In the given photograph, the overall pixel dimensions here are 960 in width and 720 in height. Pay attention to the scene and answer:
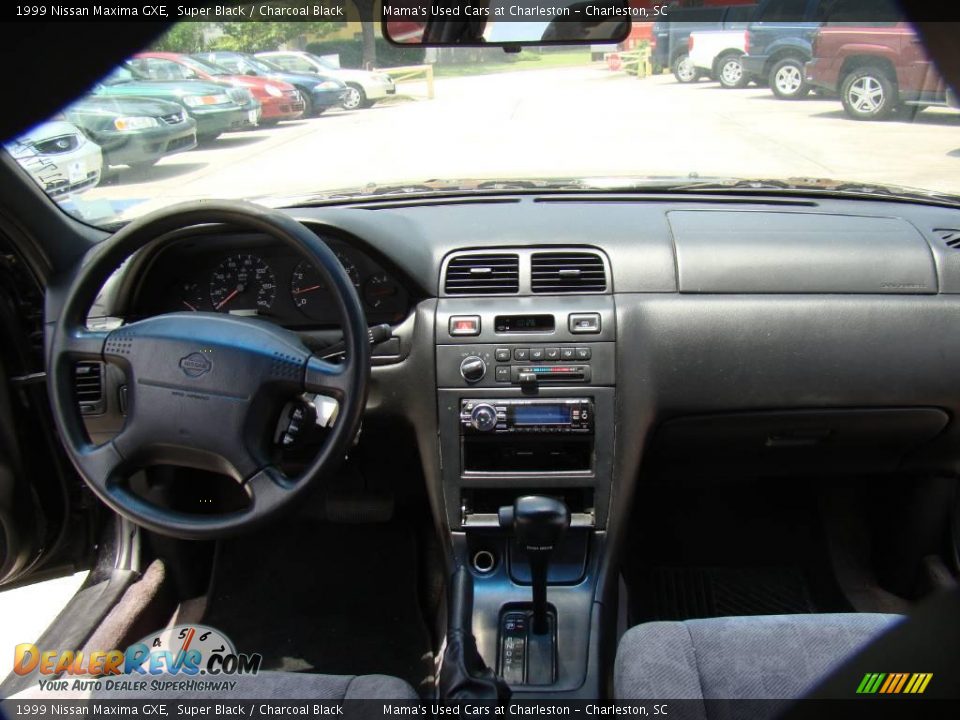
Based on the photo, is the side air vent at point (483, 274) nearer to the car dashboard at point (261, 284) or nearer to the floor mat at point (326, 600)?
the car dashboard at point (261, 284)

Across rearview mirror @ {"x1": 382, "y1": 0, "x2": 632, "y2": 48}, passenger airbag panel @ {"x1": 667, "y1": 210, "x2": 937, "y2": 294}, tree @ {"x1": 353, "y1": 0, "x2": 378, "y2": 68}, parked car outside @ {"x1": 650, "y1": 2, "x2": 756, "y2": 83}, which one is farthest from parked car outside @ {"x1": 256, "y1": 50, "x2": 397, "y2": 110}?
passenger airbag panel @ {"x1": 667, "y1": 210, "x2": 937, "y2": 294}

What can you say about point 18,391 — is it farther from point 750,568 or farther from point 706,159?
point 706,159

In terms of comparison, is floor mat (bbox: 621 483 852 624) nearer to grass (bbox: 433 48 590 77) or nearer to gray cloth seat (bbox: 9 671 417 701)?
gray cloth seat (bbox: 9 671 417 701)

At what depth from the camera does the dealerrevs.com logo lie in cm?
196

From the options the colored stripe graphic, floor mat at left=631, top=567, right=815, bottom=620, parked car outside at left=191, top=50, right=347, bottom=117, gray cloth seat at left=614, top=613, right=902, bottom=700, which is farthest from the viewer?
parked car outside at left=191, top=50, right=347, bottom=117

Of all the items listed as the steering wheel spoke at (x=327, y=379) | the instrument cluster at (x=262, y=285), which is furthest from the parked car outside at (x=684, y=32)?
the steering wheel spoke at (x=327, y=379)

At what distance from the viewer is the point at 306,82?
388 centimetres

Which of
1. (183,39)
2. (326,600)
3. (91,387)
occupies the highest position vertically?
(183,39)

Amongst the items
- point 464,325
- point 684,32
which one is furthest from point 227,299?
point 684,32

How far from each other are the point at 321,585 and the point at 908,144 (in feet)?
10.3

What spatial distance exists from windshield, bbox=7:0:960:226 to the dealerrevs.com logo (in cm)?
140

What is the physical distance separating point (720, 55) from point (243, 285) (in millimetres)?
3076

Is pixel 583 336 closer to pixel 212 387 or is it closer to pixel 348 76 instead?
pixel 212 387

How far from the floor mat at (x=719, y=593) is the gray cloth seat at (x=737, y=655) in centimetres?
107
